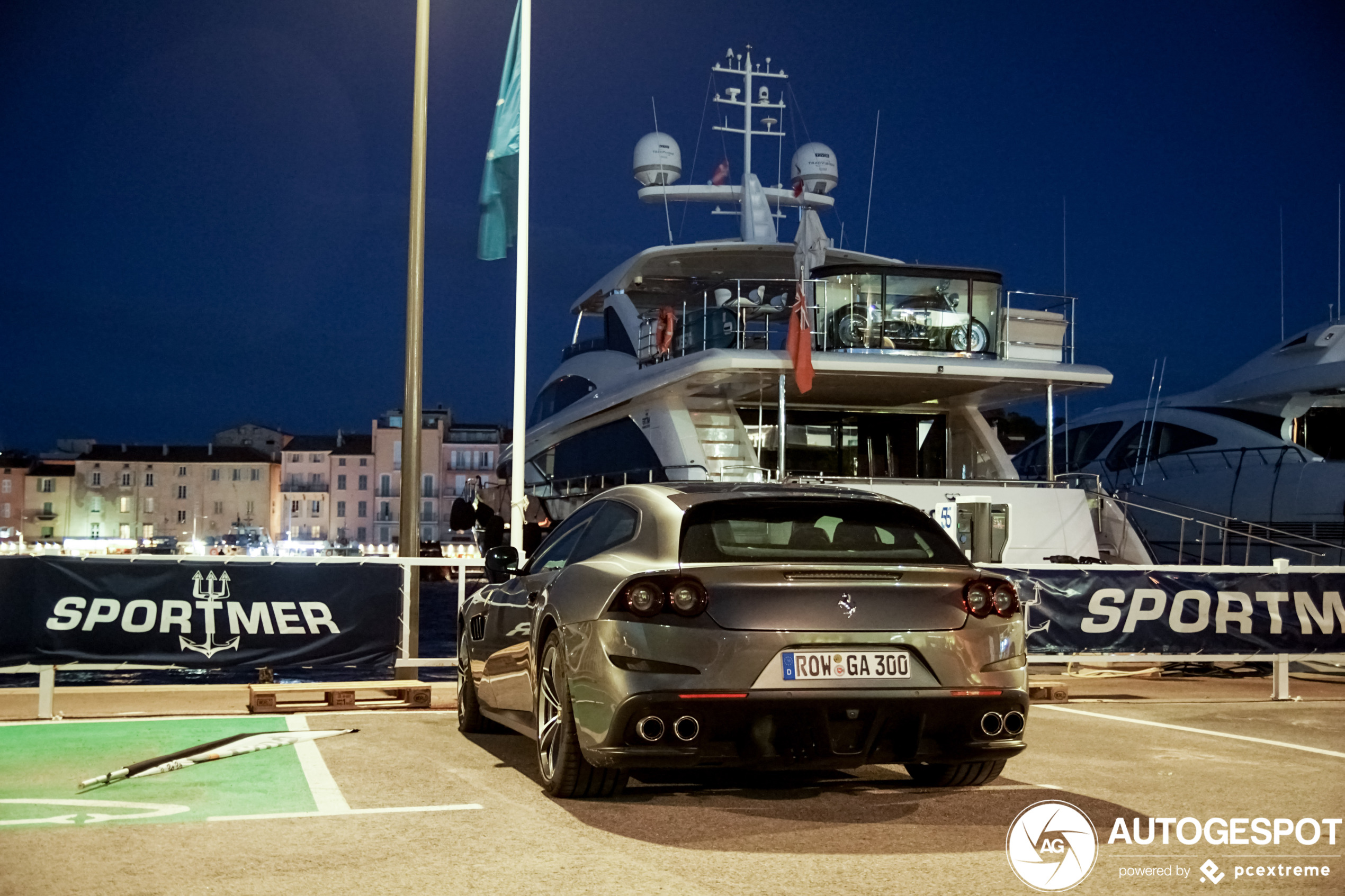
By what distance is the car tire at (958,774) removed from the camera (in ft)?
21.5

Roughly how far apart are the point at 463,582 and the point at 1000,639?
652 cm

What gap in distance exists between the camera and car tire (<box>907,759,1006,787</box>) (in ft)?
21.5

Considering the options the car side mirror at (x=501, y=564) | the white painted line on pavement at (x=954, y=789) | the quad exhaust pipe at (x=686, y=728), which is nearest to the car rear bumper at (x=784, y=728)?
the quad exhaust pipe at (x=686, y=728)

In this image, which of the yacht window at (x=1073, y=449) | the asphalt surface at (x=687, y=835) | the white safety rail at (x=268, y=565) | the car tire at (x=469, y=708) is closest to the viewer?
the asphalt surface at (x=687, y=835)

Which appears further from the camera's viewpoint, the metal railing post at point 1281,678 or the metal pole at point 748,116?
the metal pole at point 748,116

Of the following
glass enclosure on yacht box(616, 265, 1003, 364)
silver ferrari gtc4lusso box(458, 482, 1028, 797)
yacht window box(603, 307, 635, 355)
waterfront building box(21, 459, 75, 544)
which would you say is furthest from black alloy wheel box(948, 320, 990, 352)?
waterfront building box(21, 459, 75, 544)

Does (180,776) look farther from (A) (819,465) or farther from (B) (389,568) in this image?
(A) (819,465)

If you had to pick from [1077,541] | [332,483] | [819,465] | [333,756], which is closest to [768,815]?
[333,756]

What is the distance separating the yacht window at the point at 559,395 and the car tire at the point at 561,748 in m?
19.7

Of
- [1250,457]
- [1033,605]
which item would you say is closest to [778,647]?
[1033,605]

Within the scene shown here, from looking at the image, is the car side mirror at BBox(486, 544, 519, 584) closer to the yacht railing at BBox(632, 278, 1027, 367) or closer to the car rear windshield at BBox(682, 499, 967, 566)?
the car rear windshield at BBox(682, 499, 967, 566)

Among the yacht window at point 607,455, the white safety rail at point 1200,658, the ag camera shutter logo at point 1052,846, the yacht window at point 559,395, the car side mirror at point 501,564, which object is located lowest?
the ag camera shutter logo at point 1052,846

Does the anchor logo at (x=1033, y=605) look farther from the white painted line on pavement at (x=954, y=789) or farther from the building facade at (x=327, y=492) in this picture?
the building facade at (x=327, y=492)

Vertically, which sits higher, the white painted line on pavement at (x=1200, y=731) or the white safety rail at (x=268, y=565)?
the white safety rail at (x=268, y=565)
